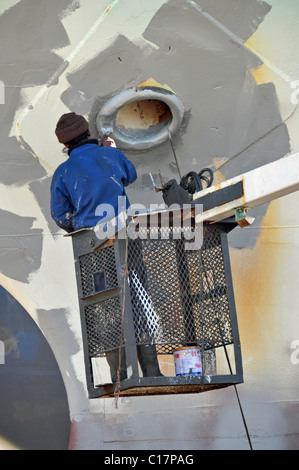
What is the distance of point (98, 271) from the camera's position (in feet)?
13.6

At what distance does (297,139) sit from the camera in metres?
5.74

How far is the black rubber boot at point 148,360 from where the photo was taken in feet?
13.3

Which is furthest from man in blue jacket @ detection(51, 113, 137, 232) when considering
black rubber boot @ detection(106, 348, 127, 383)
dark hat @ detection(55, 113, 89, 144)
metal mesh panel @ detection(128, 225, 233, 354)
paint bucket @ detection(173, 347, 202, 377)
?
paint bucket @ detection(173, 347, 202, 377)

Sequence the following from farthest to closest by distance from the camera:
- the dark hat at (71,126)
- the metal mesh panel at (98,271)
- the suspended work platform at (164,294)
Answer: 1. the dark hat at (71,126)
2. the metal mesh panel at (98,271)
3. the suspended work platform at (164,294)

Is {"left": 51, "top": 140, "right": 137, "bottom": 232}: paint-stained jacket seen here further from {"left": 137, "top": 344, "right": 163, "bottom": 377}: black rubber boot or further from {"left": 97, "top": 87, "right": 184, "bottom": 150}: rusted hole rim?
{"left": 97, "top": 87, "right": 184, "bottom": 150}: rusted hole rim

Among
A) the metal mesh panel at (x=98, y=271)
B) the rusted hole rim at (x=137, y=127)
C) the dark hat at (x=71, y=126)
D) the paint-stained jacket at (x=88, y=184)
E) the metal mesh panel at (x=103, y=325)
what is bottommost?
the metal mesh panel at (x=103, y=325)

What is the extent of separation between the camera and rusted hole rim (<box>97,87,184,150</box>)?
17.6ft

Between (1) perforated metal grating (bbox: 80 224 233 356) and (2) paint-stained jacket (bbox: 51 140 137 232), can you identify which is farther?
(2) paint-stained jacket (bbox: 51 140 137 232)

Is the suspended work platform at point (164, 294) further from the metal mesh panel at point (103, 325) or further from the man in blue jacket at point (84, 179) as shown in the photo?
the man in blue jacket at point (84, 179)

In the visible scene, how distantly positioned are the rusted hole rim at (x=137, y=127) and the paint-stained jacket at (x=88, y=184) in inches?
36.7

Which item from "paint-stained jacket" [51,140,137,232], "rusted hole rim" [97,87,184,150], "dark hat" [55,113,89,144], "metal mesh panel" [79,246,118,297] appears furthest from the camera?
"rusted hole rim" [97,87,184,150]

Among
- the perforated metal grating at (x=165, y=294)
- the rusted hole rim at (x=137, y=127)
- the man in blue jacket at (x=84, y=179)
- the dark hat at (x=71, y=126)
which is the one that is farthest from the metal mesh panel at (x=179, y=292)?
the rusted hole rim at (x=137, y=127)

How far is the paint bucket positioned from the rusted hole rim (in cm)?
191
